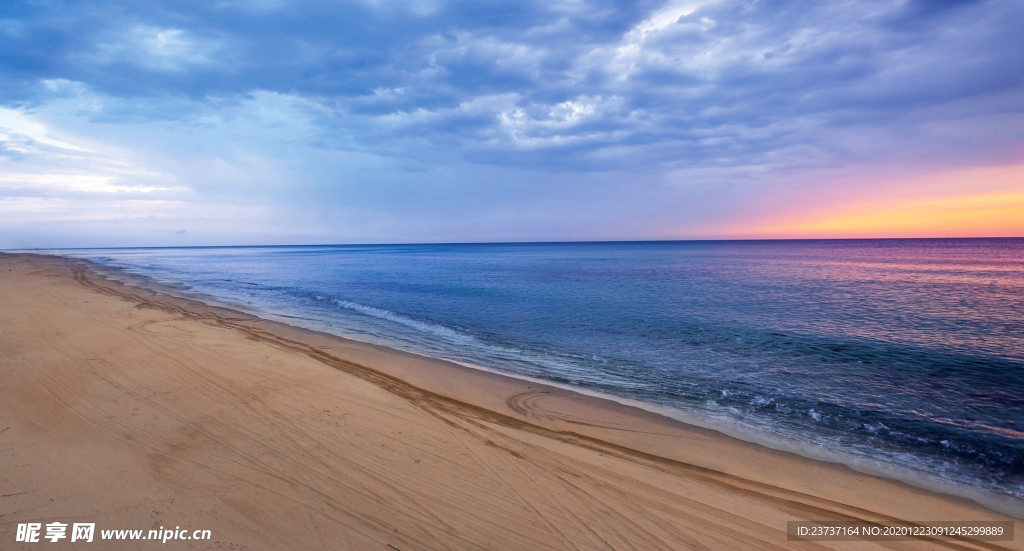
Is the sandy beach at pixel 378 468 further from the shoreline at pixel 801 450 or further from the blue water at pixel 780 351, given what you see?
the blue water at pixel 780 351

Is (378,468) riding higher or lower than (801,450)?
higher

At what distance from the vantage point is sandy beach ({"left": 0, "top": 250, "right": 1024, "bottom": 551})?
4879 millimetres

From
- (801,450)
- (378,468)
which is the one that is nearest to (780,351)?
(801,450)

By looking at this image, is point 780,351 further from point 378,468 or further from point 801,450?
point 378,468

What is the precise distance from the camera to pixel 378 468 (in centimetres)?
616

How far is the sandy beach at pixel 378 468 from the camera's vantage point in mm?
4879

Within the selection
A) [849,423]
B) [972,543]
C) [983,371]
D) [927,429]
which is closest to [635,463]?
[972,543]

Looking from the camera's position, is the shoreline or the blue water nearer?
the shoreline

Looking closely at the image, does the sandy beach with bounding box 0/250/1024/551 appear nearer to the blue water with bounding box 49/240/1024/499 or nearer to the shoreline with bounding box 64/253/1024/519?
the shoreline with bounding box 64/253/1024/519

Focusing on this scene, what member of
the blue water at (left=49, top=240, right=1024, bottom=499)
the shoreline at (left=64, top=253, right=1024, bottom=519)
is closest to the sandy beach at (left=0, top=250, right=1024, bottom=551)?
the shoreline at (left=64, top=253, right=1024, bottom=519)

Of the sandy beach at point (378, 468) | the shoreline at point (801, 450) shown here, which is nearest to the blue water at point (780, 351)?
the shoreline at point (801, 450)

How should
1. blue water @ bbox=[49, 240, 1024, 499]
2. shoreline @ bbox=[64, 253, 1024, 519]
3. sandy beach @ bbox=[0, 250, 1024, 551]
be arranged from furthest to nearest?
blue water @ bbox=[49, 240, 1024, 499] < shoreline @ bbox=[64, 253, 1024, 519] < sandy beach @ bbox=[0, 250, 1024, 551]

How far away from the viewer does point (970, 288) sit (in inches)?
1189

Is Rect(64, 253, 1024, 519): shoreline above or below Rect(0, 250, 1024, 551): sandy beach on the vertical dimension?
below
